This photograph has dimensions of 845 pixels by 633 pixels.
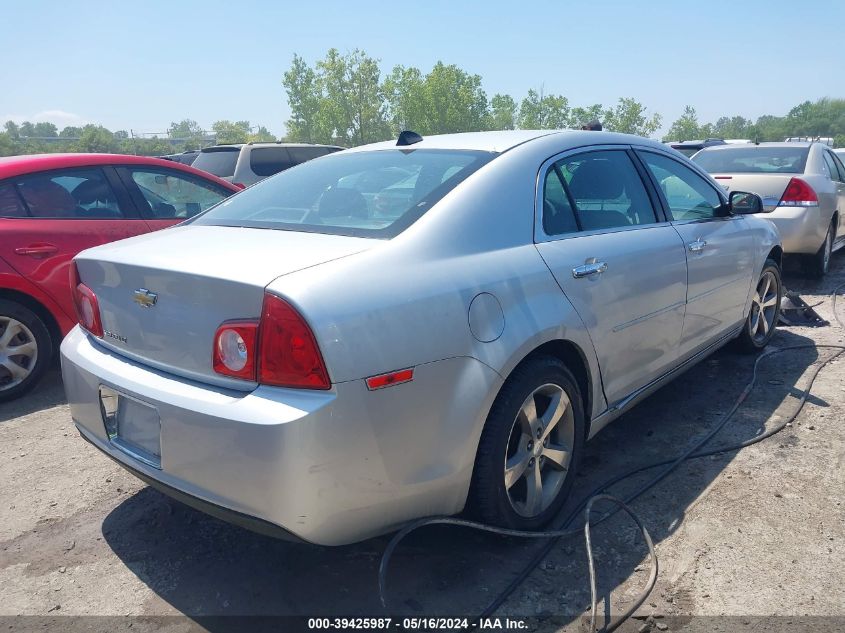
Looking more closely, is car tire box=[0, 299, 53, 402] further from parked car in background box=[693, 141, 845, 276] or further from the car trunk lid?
parked car in background box=[693, 141, 845, 276]

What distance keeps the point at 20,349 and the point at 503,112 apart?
7437 cm

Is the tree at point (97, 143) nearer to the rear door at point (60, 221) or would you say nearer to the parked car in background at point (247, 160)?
the parked car in background at point (247, 160)

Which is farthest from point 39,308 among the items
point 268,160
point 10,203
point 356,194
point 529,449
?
point 268,160

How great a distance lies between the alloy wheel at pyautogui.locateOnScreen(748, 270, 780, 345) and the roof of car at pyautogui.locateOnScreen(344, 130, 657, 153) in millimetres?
2033

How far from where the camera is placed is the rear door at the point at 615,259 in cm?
287

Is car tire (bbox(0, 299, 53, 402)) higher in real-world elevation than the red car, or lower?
lower

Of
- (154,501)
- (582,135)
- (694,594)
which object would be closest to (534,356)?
(694,594)

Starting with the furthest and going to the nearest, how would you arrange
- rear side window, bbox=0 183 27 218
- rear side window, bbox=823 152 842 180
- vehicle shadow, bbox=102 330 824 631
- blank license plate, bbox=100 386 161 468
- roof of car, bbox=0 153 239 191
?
rear side window, bbox=823 152 842 180 < roof of car, bbox=0 153 239 191 < rear side window, bbox=0 183 27 218 < vehicle shadow, bbox=102 330 824 631 < blank license plate, bbox=100 386 161 468

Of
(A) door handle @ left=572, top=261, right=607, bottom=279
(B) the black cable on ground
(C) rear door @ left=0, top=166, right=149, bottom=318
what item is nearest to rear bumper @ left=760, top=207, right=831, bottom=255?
(B) the black cable on ground

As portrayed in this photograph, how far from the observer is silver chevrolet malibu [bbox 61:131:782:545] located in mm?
2016

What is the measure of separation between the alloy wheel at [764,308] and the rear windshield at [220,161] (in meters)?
8.82

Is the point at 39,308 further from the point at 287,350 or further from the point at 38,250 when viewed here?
the point at 287,350

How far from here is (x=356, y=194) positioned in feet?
9.40

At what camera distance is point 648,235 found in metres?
3.39
